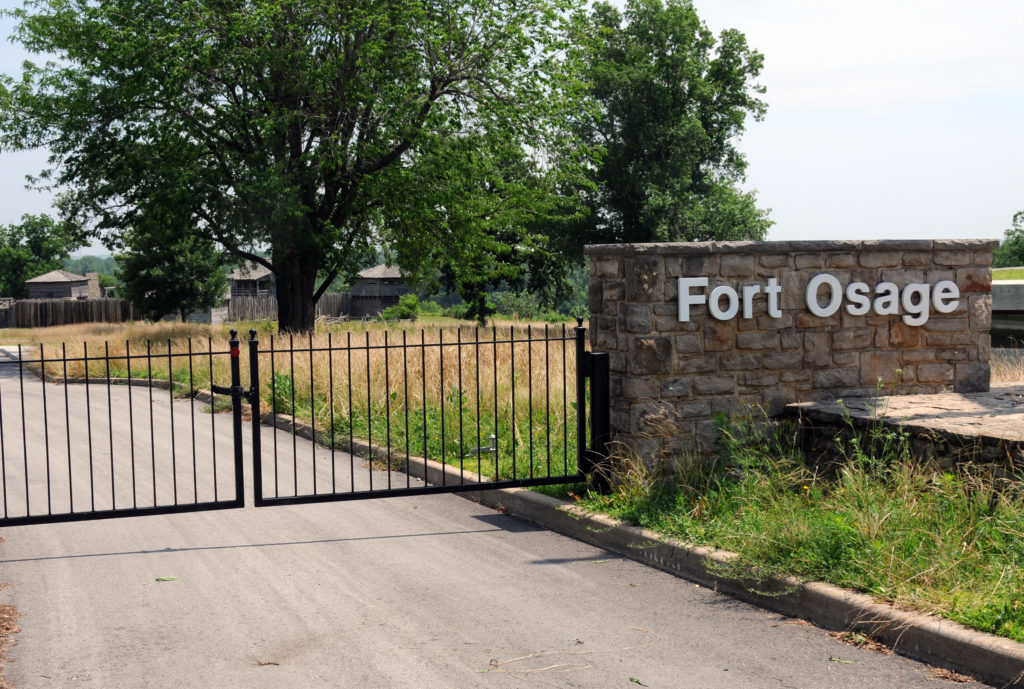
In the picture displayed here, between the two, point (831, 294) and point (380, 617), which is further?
point (831, 294)

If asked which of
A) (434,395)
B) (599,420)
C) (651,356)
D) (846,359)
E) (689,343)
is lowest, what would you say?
(434,395)

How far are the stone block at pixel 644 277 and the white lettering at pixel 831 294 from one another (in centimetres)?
156

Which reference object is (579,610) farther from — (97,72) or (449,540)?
(97,72)

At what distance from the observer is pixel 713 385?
8.47m

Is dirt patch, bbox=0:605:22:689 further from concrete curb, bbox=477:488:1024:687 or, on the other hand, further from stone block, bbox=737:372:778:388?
stone block, bbox=737:372:778:388

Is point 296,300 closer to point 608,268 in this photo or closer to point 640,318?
point 608,268

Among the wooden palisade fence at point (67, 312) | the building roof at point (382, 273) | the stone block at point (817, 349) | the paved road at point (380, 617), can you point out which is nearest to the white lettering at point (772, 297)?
the stone block at point (817, 349)

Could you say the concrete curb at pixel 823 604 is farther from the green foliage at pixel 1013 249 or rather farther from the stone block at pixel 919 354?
the green foliage at pixel 1013 249

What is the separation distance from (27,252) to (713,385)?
84116 mm

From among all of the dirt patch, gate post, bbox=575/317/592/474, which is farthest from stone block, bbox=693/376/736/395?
the dirt patch

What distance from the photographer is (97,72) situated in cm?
2792

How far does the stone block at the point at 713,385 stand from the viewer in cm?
841

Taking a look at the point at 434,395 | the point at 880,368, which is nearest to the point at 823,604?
the point at 880,368

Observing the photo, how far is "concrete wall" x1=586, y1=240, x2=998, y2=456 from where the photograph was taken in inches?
325
